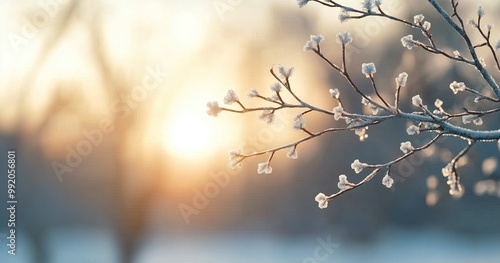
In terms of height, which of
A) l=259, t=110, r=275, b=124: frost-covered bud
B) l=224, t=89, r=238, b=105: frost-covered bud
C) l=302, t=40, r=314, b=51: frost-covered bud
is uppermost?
l=302, t=40, r=314, b=51: frost-covered bud

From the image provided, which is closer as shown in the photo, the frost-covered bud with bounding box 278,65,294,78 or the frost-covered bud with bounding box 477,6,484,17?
the frost-covered bud with bounding box 278,65,294,78

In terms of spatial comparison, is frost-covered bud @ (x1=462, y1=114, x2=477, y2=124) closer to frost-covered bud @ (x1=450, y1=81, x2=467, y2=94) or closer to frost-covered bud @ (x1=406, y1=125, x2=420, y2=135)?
frost-covered bud @ (x1=450, y1=81, x2=467, y2=94)

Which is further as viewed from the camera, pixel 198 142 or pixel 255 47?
pixel 255 47

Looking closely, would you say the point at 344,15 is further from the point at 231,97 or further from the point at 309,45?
the point at 231,97

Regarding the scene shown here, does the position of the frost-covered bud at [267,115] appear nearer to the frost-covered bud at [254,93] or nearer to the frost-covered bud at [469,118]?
the frost-covered bud at [254,93]

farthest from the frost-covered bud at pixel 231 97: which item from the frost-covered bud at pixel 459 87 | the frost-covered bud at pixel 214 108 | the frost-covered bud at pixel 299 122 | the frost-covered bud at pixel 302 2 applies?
the frost-covered bud at pixel 459 87

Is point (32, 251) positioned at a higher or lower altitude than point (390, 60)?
lower

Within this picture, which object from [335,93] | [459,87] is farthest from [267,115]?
[459,87]

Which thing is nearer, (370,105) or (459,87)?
(370,105)

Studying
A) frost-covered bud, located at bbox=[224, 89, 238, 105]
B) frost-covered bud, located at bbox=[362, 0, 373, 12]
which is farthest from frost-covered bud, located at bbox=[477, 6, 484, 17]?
frost-covered bud, located at bbox=[224, 89, 238, 105]

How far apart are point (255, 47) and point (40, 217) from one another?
388 centimetres

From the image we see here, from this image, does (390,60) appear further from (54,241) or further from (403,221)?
(54,241)

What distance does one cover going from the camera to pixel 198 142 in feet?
25.7

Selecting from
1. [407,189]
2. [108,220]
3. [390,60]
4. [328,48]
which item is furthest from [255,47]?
[407,189]
